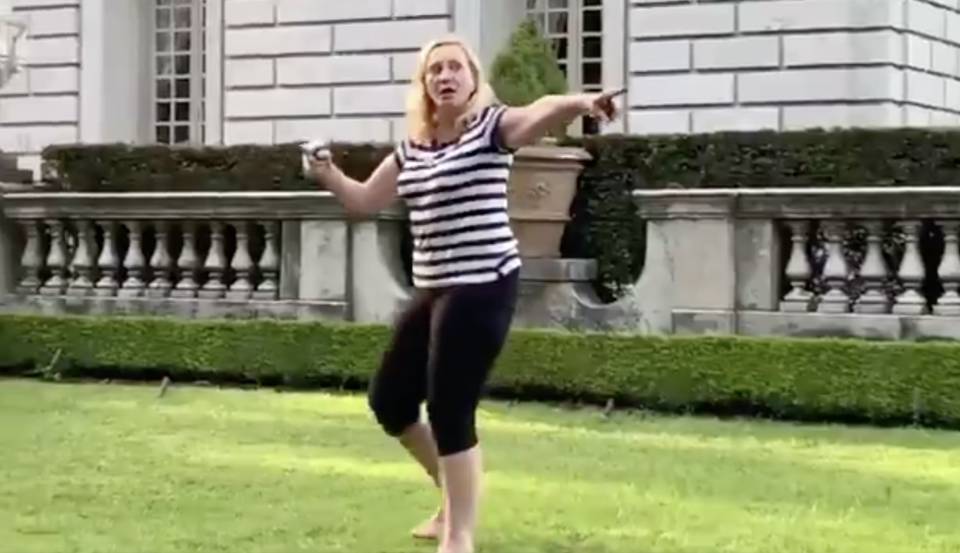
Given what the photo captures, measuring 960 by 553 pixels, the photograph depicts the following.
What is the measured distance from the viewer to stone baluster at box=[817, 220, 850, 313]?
11562 millimetres

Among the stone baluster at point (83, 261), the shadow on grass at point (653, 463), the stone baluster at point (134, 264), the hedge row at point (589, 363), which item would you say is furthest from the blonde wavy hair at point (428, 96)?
the stone baluster at point (83, 261)

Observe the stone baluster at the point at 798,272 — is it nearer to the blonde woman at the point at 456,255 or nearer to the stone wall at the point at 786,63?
the stone wall at the point at 786,63

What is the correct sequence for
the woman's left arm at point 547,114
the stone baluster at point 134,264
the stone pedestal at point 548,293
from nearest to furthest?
1. the woman's left arm at point 547,114
2. the stone pedestal at point 548,293
3. the stone baluster at point 134,264

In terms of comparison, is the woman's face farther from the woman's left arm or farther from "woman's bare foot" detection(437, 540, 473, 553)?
"woman's bare foot" detection(437, 540, 473, 553)

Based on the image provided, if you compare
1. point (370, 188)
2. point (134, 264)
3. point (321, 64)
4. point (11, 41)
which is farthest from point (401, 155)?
point (11, 41)

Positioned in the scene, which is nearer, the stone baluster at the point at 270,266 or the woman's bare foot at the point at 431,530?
the woman's bare foot at the point at 431,530

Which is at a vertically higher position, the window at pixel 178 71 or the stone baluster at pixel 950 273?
the window at pixel 178 71

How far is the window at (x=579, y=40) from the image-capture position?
60.4 ft

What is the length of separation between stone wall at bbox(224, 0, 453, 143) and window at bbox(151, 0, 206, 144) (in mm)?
1057

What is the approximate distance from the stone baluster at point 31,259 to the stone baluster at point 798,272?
21.2ft

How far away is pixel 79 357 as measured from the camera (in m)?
13.6

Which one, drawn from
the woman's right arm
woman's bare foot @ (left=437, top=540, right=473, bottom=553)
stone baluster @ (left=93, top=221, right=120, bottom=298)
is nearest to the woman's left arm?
the woman's right arm

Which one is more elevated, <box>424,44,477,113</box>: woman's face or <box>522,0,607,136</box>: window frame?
<box>522,0,607,136</box>: window frame

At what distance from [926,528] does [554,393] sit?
5002 mm
